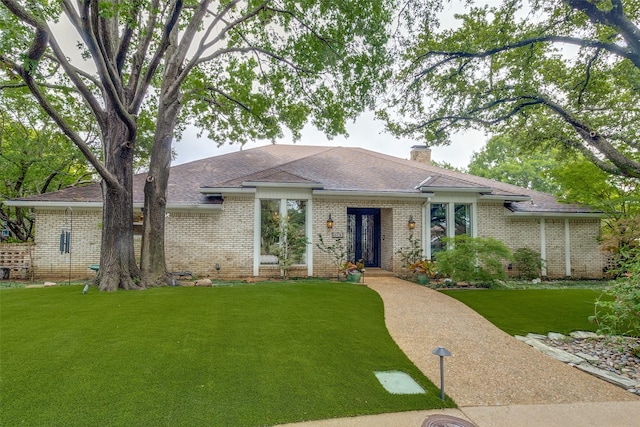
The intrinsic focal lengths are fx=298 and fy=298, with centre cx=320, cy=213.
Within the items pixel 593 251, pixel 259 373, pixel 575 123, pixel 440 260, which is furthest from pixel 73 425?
pixel 593 251

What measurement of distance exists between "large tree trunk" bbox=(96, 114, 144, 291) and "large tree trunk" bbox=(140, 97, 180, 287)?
0.36m

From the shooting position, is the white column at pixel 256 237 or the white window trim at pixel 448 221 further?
the white window trim at pixel 448 221

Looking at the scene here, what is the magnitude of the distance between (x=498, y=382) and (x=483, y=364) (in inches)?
21.1

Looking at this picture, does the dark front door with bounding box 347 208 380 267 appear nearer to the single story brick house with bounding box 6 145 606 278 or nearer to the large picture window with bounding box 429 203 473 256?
the single story brick house with bounding box 6 145 606 278

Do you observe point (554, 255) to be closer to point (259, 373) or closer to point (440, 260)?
point (440, 260)

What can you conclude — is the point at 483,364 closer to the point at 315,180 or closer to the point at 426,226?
the point at 426,226

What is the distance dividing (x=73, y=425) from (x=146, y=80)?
8.09 metres

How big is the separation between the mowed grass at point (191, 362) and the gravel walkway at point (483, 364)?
1.30ft

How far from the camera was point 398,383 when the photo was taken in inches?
145

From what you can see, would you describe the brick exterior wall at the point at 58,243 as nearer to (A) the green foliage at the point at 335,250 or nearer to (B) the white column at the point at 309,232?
(B) the white column at the point at 309,232

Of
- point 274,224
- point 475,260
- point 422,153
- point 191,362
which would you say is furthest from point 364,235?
point 191,362

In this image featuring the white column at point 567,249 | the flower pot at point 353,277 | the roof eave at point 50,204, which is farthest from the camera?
the white column at point 567,249

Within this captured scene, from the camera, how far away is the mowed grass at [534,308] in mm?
6129

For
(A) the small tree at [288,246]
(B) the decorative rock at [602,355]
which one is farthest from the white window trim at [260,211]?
(B) the decorative rock at [602,355]
